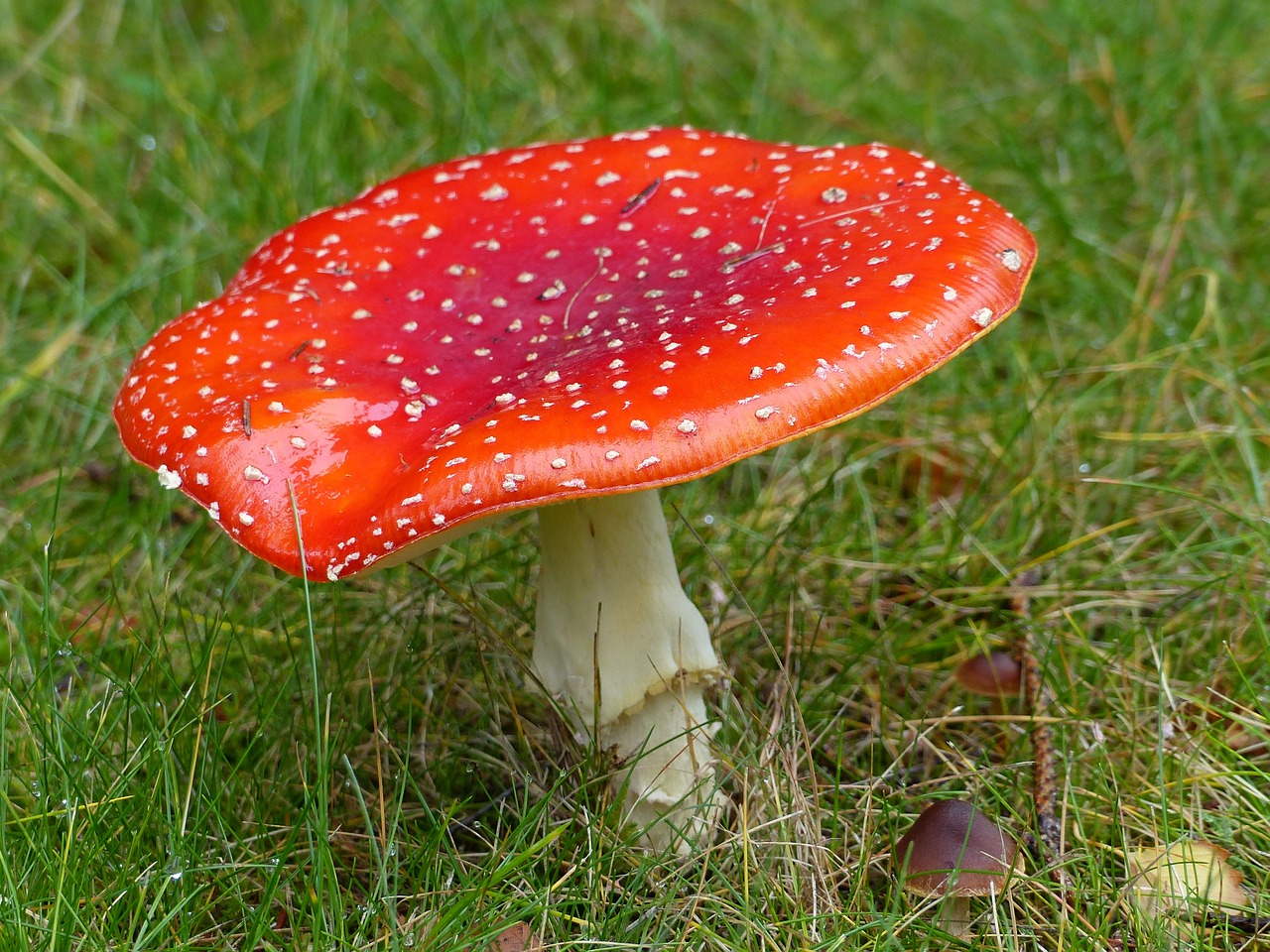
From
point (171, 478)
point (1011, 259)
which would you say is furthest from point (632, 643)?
point (1011, 259)

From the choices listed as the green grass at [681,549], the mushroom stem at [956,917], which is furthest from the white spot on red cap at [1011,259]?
the mushroom stem at [956,917]

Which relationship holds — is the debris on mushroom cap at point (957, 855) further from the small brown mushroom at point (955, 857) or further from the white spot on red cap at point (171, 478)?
the white spot on red cap at point (171, 478)

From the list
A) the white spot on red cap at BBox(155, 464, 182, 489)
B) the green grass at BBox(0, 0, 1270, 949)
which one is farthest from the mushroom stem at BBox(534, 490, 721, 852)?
the white spot on red cap at BBox(155, 464, 182, 489)

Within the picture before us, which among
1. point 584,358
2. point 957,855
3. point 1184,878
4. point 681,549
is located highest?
point 584,358

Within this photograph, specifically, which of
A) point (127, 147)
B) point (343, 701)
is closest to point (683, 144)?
point (343, 701)

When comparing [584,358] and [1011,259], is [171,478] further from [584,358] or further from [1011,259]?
[1011,259]

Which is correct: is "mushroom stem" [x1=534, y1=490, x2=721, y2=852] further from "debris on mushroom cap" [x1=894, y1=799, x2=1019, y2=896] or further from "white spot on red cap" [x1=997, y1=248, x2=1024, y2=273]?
"white spot on red cap" [x1=997, y1=248, x2=1024, y2=273]
